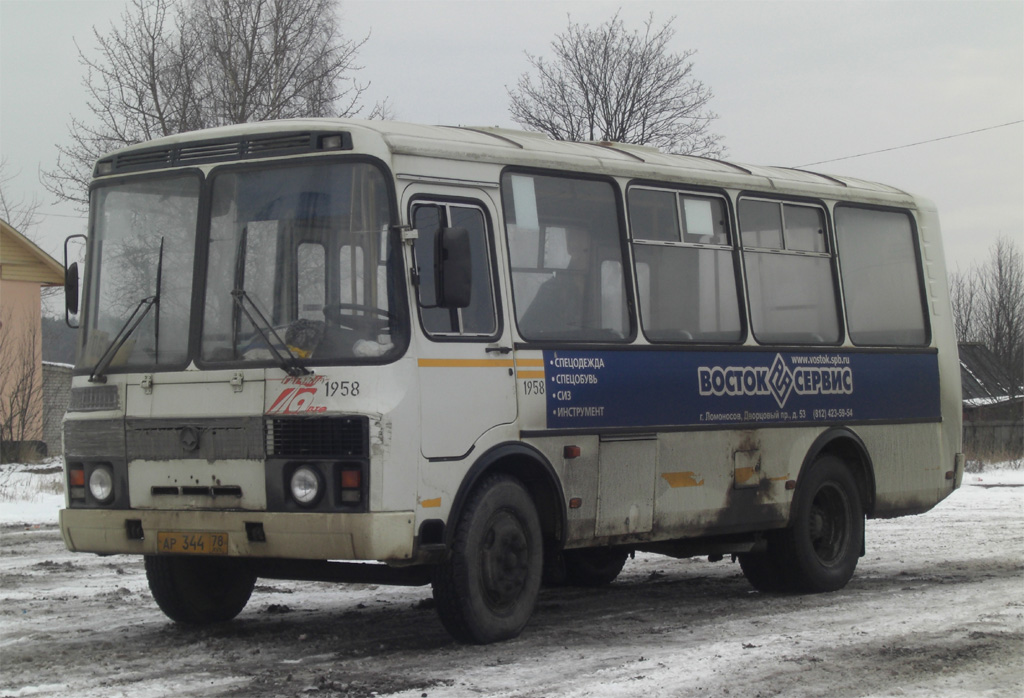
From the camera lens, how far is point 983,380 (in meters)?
50.9

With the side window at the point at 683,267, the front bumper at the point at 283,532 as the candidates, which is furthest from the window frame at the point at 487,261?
the side window at the point at 683,267

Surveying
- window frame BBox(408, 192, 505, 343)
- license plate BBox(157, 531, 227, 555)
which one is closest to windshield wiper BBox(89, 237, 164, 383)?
license plate BBox(157, 531, 227, 555)

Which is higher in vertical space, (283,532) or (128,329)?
(128,329)

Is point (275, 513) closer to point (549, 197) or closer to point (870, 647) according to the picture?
point (549, 197)

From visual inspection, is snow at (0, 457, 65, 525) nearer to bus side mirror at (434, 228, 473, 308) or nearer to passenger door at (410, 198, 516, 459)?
passenger door at (410, 198, 516, 459)

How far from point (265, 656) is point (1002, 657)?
405cm

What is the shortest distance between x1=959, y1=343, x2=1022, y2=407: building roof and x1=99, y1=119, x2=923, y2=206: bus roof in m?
38.8

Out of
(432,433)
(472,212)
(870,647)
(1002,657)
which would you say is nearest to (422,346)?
(432,433)

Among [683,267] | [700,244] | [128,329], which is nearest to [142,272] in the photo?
[128,329]

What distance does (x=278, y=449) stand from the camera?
7.97 meters

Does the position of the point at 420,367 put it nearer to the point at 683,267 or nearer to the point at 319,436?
the point at 319,436

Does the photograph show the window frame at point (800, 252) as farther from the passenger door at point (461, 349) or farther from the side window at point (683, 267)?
the passenger door at point (461, 349)

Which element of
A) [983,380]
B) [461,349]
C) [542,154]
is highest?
[983,380]

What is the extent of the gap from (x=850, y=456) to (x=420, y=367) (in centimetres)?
506
